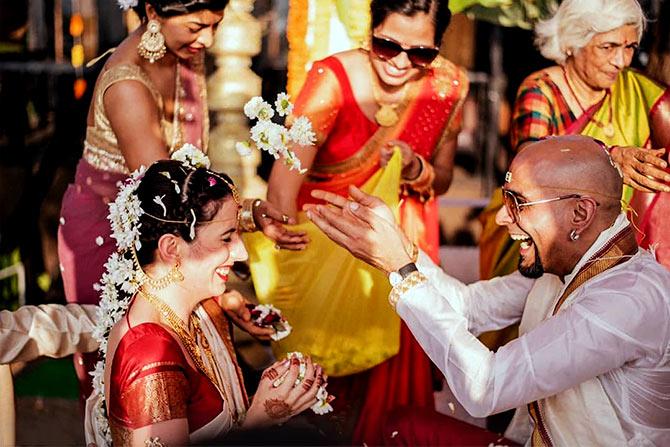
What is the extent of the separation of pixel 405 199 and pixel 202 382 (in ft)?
4.25

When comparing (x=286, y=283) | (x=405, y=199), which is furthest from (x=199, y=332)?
(x=405, y=199)

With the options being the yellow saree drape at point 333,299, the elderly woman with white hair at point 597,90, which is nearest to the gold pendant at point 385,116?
the yellow saree drape at point 333,299

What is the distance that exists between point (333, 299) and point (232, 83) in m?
1.38

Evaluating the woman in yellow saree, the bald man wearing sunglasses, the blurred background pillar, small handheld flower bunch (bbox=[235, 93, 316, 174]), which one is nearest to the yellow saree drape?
the woman in yellow saree

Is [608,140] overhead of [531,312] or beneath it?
overhead

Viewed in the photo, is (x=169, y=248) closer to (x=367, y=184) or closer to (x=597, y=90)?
(x=367, y=184)

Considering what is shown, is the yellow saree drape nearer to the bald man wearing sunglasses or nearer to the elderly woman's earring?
the bald man wearing sunglasses

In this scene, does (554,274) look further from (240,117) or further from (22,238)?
(22,238)

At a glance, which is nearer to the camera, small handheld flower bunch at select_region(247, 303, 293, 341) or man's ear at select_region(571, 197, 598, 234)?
man's ear at select_region(571, 197, 598, 234)

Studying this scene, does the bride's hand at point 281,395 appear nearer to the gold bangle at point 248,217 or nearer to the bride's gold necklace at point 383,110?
the gold bangle at point 248,217

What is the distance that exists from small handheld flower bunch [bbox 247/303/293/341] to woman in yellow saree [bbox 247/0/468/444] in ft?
0.70

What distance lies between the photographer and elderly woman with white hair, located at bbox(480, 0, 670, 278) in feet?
10.4

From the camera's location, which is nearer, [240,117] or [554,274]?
[554,274]

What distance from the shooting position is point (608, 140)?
3277mm
